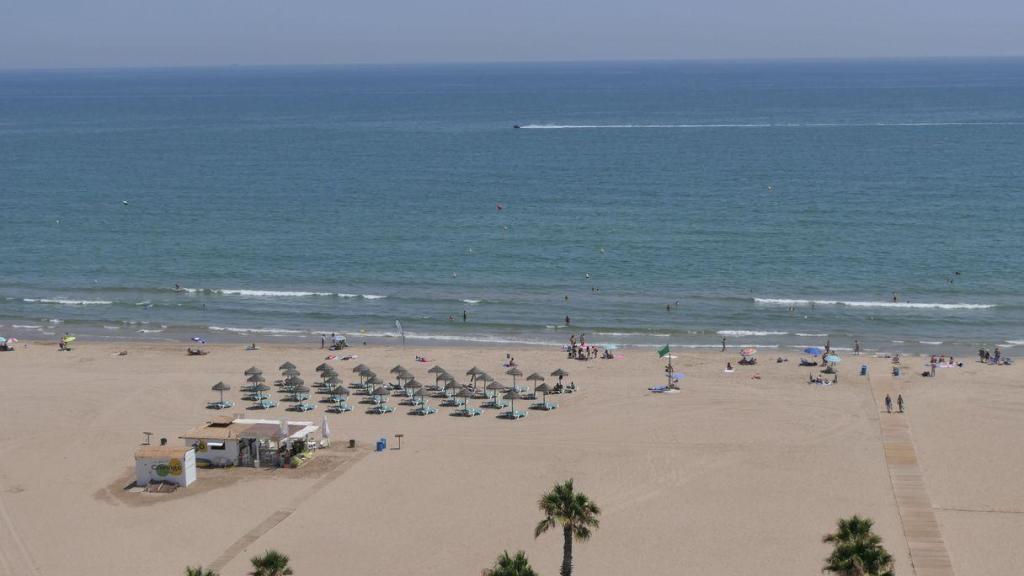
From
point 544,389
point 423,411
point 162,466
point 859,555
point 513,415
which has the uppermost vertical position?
point 544,389

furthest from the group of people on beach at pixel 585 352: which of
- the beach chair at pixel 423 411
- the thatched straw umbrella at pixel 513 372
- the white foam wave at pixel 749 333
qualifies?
the beach chair at pixel 423 411

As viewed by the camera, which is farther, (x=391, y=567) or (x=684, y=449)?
(x=684, y=449)

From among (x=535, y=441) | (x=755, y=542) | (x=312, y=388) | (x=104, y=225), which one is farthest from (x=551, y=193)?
(x=755, y=542)

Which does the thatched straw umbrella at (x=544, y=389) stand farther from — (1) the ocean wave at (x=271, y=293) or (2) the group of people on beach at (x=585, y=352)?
(1) the ocean wave at (x=271, y=293)

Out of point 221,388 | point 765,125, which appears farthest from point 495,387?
point 765,125

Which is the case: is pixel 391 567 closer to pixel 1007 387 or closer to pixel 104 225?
pixel 1007 387

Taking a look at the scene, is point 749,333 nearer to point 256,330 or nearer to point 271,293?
point 256,330

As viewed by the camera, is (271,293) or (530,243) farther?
(530,243)

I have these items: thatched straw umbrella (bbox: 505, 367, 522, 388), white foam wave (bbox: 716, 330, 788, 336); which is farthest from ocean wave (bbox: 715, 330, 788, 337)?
thatched straw umbrella (bbox: 505, 367, 522, 388)
